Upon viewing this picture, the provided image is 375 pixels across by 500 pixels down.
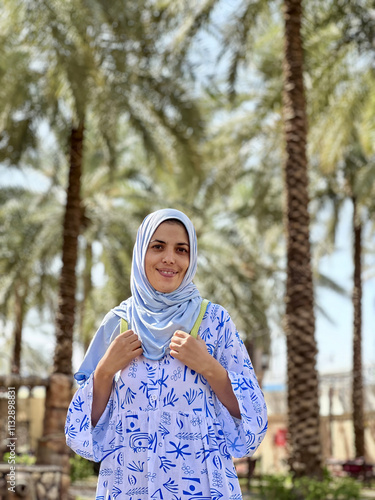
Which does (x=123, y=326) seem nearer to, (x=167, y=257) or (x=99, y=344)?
(x=99, y=344)

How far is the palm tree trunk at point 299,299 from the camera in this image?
941 centimetres

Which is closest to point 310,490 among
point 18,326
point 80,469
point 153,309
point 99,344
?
point 99,344

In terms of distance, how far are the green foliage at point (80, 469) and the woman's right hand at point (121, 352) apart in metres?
14.3

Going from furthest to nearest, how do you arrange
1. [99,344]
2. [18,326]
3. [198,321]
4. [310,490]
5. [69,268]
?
[18,326]
[69,268]
[310,490]
[99,344]
[198,321]

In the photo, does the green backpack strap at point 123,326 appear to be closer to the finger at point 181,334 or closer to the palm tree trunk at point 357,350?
the finger at point 181,334

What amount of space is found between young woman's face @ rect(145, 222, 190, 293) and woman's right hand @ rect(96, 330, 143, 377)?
0.65 feet

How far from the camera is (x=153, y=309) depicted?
2.35 metres

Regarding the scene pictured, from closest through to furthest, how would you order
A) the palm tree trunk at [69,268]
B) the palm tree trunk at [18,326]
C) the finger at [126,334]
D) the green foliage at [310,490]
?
1. the finger at [126,334]
2. the green foliage at [310,490]
3. the palm tree trunk at [69,268]
4. the palm tree trunk at [18,326]

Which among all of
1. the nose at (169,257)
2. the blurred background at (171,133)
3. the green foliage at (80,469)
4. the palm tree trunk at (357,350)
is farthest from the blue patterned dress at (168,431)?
the palm tree trunk at (357,350)

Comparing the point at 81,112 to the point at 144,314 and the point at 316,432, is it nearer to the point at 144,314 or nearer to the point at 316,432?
the point at 316,432

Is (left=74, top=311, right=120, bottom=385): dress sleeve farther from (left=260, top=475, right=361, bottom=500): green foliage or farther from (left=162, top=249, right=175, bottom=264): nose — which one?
(left=260, top=475, right=361, bottom=500): green foliage

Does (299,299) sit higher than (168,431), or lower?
higher

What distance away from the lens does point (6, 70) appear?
10.9 m

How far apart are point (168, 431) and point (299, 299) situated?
760 cm
